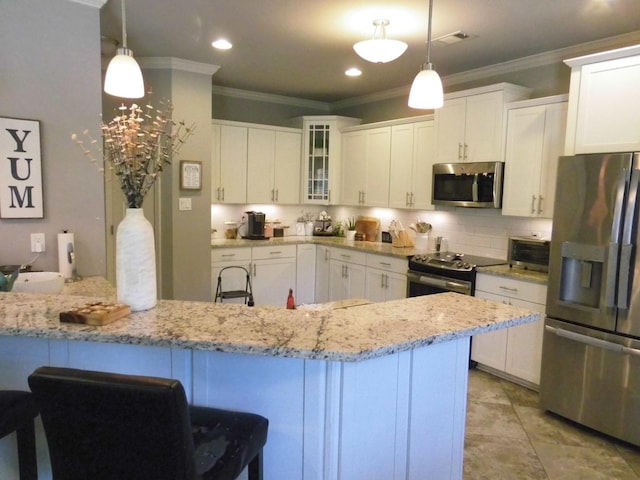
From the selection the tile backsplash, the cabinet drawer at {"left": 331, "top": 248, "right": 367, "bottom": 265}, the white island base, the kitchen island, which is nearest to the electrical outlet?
the kitchen island

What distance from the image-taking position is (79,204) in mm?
2752

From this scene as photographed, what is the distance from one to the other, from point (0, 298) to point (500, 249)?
3883mm

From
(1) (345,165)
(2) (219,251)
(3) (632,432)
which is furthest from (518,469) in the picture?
(1) (345,165)

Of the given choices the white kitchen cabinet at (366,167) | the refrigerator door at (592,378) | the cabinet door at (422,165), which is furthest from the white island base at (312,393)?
the white kitchen cabinet at (366,167)

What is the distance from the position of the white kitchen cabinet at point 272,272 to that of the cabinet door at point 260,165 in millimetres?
681

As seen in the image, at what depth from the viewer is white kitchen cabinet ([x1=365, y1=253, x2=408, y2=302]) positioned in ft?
14.8

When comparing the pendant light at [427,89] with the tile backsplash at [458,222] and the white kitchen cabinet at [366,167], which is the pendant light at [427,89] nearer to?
the tile backsplash at [458,222]

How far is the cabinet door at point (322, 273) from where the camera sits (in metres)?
5.53

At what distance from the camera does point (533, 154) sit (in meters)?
3.69

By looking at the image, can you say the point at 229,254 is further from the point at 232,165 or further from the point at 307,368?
the point at 307,368

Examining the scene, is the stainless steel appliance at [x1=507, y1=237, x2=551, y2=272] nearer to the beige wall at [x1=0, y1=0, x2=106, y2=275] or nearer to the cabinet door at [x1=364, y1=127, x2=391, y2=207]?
the cabinet door at [x1=364, y1=127, x2=391, y2=207]

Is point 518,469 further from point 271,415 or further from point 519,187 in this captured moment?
point 519,187

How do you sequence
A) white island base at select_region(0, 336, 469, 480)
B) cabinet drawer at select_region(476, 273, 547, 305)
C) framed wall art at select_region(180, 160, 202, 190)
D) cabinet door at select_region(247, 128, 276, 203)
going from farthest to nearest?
cabinet door at select_region(247, 128, 276, 203) → framed wall art at select_region(180, 160, 202, 190) → cabinet drawer at select_region(476, 273, 547, 305) → white island base at select_region(0, 336, 469, 480)

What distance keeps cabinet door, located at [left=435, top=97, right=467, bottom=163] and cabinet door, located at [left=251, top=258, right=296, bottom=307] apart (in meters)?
2.15
